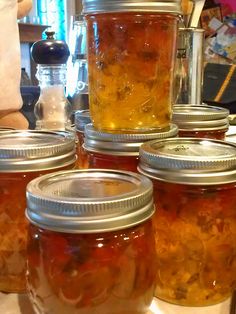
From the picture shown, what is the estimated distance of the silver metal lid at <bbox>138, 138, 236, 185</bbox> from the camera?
476 millimetres

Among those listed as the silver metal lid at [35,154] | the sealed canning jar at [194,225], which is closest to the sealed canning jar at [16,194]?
the silver metal lid at [35,154]

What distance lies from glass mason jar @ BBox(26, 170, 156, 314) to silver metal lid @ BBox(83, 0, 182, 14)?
21cm

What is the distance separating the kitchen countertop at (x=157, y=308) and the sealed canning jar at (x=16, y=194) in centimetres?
2

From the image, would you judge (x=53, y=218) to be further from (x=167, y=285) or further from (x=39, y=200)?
(x=167, y=285)

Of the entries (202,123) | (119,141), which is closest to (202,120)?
(202,123)

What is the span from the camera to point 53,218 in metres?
0.40

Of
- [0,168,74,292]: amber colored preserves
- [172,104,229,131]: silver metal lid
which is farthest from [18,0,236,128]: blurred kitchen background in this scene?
[0,168,74,292]: amber colored preserves

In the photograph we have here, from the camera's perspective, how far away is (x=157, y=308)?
1.61ft

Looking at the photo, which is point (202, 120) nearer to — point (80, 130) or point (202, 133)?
point (202, 133)

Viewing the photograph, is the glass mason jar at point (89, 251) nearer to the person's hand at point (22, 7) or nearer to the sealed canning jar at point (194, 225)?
the sealed canning jar at point (194, 225)

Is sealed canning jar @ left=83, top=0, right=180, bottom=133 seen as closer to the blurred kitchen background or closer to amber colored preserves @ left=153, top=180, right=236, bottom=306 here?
amber colored preserves @ left=153, top=180, right=236, bottom=306

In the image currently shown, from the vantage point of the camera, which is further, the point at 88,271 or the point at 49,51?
the point at 49,51

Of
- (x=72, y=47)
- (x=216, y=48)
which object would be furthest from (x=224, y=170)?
(x=216, y=48)

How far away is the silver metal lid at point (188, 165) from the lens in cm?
48
